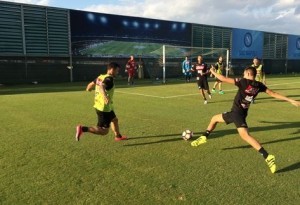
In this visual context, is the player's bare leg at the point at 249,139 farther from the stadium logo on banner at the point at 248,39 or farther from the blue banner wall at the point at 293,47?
the blue banner wall at the point at 293,47

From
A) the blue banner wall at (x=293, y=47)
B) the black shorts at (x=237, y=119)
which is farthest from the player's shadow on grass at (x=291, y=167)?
the blue banner wall at (x=293, y=47)

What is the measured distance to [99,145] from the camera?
701 centimetres

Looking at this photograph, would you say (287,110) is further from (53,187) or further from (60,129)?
(53,187)

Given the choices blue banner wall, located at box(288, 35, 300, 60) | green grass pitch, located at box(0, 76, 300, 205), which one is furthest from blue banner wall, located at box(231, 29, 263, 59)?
green grass pitch, located at box(0, 76, 300, 205)

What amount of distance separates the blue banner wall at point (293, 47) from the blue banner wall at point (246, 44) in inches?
260

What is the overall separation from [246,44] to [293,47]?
10419 mm

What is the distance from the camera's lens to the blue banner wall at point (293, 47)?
153 ft

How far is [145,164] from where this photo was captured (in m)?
5.79

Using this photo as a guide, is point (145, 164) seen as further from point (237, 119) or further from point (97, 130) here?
point (237, 119)

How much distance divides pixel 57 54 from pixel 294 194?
24.8 metres

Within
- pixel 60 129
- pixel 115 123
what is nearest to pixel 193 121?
pixel 115 123

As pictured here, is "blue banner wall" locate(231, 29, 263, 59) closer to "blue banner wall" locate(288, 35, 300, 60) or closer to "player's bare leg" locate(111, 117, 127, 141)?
"blue banner wall" locate(288, 35, 300, 60)

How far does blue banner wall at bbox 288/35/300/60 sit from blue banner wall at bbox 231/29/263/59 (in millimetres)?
6613

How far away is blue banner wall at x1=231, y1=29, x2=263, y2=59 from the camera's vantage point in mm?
39844
